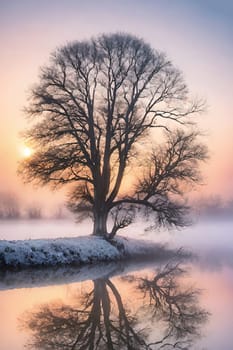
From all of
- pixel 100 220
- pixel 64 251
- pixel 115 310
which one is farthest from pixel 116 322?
pixel 100 220

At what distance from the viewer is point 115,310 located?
1128cm

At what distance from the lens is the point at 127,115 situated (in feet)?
96.4

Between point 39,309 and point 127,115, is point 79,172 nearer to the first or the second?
point 127,115

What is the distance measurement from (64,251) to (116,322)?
1345 centimetres

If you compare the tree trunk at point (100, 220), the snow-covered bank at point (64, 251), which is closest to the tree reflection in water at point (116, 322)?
the snow-covered bank at point (64, 251)

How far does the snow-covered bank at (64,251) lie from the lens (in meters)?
20.6

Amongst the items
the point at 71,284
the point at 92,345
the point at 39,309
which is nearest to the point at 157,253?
the point at 71,284

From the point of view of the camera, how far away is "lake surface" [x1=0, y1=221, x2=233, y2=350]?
846 centimetres

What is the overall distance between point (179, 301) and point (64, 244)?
37.1 feet

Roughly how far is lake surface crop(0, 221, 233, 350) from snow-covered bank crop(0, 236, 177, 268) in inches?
61.0

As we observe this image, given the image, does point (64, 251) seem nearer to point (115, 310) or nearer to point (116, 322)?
point (115, 310)

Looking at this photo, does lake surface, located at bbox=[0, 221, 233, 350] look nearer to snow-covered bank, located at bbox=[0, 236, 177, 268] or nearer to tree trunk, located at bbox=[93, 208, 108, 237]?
snow-covered bank, located at bbox=[0, 236, 177, 268]

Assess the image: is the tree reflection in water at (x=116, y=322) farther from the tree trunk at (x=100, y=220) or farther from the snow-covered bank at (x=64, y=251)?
the tree trunk at (x=100, y=220)

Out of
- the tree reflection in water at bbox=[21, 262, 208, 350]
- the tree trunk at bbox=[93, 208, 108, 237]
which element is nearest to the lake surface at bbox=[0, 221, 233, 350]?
the tree reflection in water at bbox=[21, 262, 208, 350]
